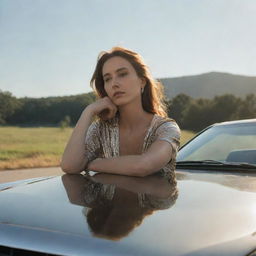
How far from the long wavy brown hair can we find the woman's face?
5cm

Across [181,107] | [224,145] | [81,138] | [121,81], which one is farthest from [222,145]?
[181,107]

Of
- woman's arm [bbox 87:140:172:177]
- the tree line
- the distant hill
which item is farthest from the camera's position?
the distant hill

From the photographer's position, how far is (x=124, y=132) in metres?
2.94

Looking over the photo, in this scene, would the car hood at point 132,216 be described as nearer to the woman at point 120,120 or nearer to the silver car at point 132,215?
the silver car at point 132,215

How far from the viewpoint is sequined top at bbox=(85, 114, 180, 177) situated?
105 inches

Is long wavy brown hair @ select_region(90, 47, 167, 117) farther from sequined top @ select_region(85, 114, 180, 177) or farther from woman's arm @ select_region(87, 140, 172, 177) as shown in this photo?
woman's arm @ select_region(87, 140, 172, 177)

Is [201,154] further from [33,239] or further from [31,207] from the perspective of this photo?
[33,239]

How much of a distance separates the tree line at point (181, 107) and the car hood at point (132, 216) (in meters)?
46.5

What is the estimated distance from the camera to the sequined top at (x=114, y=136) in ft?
8.79

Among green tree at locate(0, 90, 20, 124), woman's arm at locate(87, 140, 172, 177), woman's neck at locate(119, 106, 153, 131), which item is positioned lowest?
green tree at locate(0, 90, 20, 124)

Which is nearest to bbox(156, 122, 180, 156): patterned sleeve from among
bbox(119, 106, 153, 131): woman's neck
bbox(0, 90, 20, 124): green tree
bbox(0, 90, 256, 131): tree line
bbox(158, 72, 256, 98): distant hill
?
bbox(119, 106, 153, 131): woman's neck

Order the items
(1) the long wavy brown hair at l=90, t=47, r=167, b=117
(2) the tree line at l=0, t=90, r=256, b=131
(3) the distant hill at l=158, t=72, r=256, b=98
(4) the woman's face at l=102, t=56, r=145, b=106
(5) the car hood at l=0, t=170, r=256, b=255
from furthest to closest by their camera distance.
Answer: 1. (3) the distant hill at l=158, t=72, r=256, b=98
2. (2) the tree line at l=0, t=90, r=256, b=131
3. (1) the long wavy brown hair at l=90, t=47, r=167, b=117
4. (4) the woman's face at l=102, t=56, r=145, b=106
5. (5) the car hood at l=0, t=170, r=256, b=255

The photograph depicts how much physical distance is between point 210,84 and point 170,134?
101m

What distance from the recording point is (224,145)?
3230mm
